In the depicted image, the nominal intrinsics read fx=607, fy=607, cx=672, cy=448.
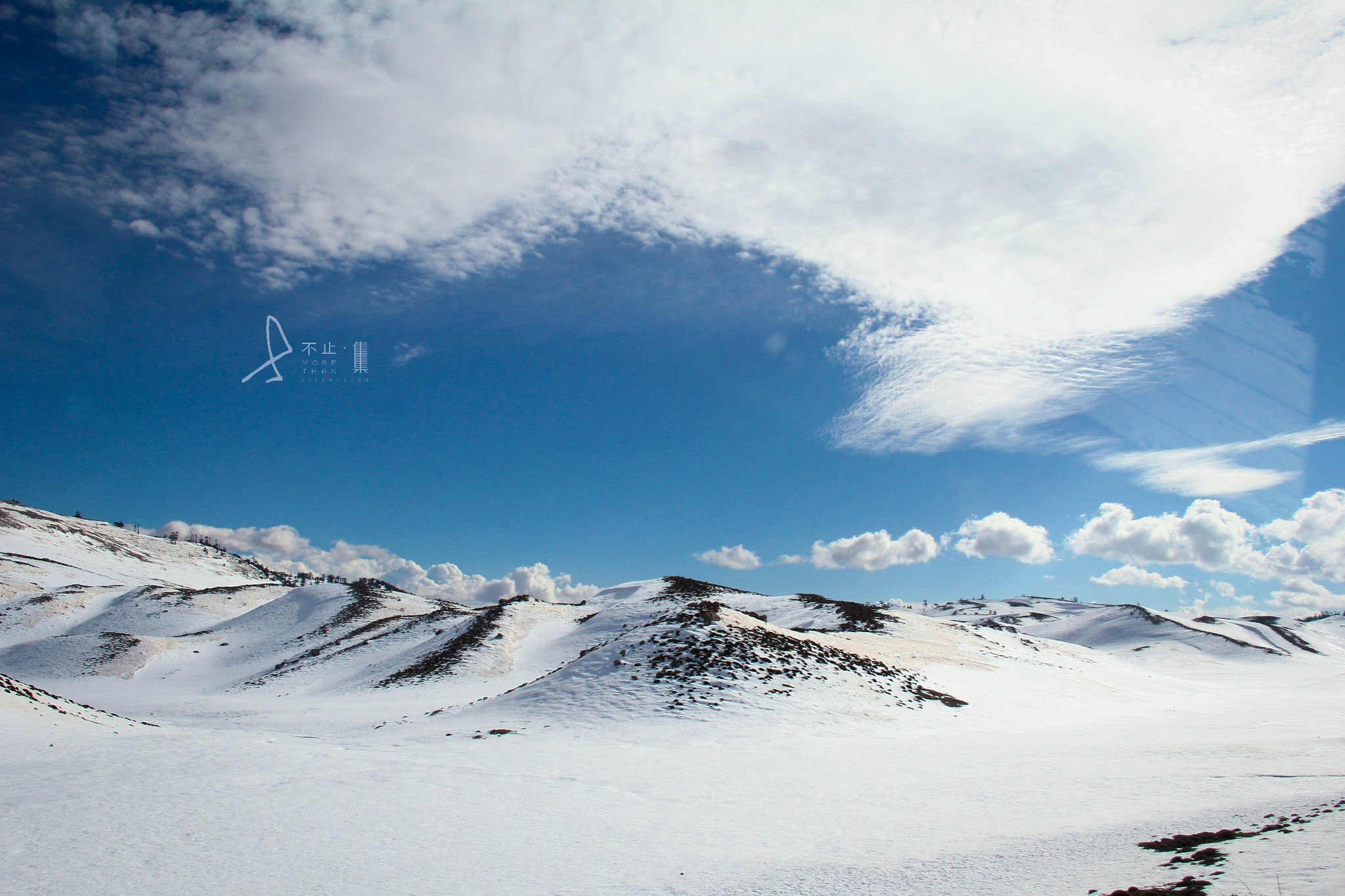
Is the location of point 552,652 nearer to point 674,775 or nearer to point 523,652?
point 523,652

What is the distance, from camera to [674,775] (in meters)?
15.4

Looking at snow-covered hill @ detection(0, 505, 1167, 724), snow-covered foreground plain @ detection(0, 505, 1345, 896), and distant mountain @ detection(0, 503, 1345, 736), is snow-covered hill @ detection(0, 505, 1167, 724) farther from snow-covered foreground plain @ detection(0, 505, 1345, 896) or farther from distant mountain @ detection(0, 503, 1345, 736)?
snow-covered foreground plain @ detection(0, 505, 1345, 896)

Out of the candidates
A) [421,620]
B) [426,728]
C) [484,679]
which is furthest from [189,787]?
[421,620]

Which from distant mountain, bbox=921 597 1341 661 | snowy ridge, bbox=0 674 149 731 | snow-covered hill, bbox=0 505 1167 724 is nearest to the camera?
snowy ridge, bbox=0 674 149 731

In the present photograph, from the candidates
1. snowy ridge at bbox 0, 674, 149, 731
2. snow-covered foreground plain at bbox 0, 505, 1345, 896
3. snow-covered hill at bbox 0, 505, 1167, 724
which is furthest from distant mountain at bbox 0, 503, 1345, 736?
snowy ridge at bbox 0, 674, 149, 731

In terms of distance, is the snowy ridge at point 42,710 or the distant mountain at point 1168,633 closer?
the snowy ridge at point 42,710

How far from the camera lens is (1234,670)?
8494 cm

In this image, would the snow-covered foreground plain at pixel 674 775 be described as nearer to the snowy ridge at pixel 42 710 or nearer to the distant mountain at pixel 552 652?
the snowy ridge at pixel 42 710

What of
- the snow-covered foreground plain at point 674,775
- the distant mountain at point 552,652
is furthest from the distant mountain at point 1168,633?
the snow-covered foreground plain at point 674,775

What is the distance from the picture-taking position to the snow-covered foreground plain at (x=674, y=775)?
27.8 feet

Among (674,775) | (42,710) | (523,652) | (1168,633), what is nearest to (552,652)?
(523,652)

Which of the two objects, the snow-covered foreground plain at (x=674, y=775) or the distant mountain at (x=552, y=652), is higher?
the distant mountain at (x=552, y=652)

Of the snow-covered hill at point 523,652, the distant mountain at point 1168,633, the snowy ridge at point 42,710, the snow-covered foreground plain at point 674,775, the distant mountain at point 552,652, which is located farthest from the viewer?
the distant mountain at point 1168,633

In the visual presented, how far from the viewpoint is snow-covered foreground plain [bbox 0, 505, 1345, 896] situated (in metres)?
8.48
